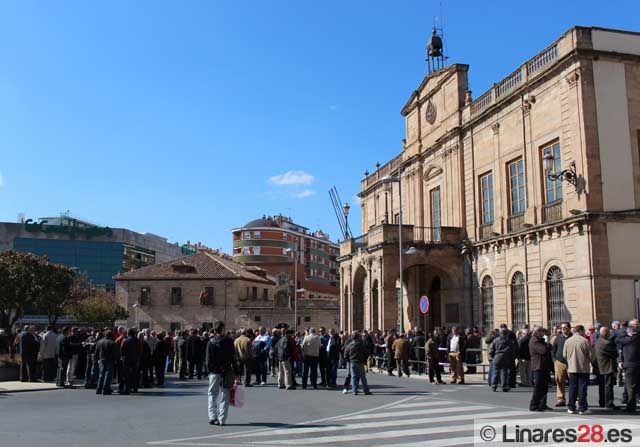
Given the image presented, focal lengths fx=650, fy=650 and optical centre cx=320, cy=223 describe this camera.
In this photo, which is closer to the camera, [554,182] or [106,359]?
[106,359]

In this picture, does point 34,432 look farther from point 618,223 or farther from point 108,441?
point 618,223

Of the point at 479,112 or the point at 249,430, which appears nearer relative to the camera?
the point at 249,430

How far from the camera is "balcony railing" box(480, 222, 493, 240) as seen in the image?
28.5 meters

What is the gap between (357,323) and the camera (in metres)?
39.0

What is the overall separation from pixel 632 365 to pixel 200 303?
48842mm

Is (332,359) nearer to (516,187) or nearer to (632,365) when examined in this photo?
(632,365)

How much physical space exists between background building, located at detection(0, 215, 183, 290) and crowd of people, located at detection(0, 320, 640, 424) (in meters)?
84.0

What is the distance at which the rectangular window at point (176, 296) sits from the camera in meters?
58.5

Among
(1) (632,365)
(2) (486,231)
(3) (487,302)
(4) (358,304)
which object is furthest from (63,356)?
(4) (358,304)

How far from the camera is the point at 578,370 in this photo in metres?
12.0

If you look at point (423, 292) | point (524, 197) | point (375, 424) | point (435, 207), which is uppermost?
point (435, 207)

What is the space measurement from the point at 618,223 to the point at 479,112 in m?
9.42

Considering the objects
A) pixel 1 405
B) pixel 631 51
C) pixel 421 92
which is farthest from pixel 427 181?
pixel 1 405

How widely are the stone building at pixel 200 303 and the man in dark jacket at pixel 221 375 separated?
46460mm
